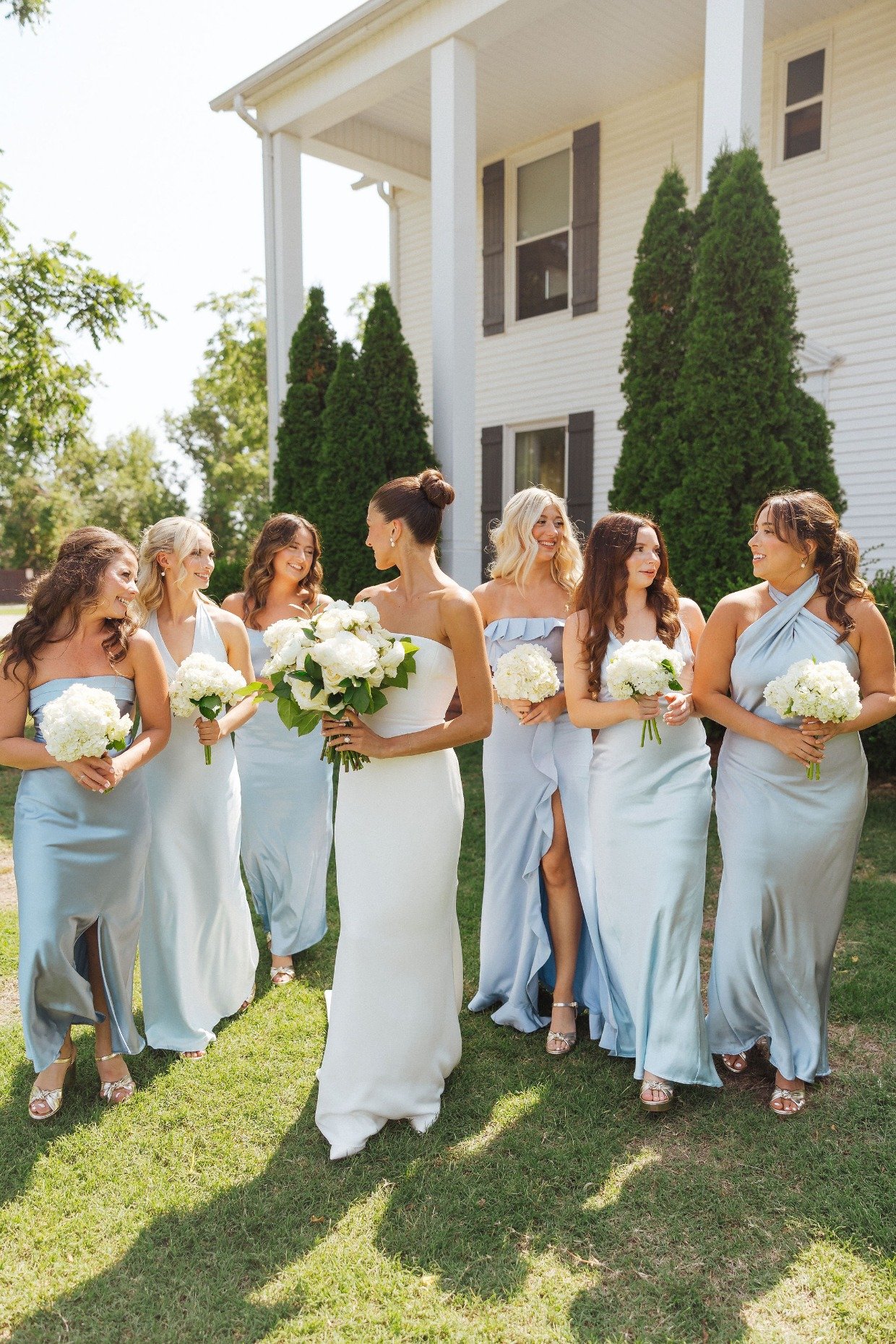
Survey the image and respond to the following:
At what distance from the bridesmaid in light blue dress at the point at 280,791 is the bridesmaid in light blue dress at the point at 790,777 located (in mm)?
2514

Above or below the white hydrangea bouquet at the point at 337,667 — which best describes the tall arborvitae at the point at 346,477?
above

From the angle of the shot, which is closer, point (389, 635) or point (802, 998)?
point (389, 635)

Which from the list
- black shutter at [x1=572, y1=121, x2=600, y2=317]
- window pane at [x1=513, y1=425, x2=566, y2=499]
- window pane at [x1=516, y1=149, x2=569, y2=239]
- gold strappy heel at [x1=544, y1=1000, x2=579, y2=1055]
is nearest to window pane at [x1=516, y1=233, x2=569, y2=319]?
window pane at [x1=516, y1=149, x2=569, y2=239]

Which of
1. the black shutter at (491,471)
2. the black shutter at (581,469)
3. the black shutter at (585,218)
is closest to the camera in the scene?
the black shutter at (585,218)

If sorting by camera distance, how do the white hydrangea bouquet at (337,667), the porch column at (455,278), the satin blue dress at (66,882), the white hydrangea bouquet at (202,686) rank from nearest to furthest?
the white hydrangea bouquet at (337,667) → the satin blue dress at (66,882) → the white hydrangea bouquet at (202,686) → the porch column at (455,278)

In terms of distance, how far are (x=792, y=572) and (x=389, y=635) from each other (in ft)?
5.56

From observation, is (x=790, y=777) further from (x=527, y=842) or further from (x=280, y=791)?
(x=280, y=791)

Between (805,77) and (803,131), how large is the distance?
0.55m

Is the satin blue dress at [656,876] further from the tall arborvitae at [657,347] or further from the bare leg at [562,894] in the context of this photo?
the tall arborvitae at [657,347]

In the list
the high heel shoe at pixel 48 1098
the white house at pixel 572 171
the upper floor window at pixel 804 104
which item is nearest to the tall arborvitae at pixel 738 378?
the white house at pixel 572 171

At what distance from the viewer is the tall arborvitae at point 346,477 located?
11.1 metres

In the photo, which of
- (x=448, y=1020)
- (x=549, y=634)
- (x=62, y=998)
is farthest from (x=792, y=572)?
(x=62, y=998)

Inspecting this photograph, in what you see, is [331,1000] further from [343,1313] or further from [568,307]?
[568,307]

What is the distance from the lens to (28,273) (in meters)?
11.5
